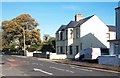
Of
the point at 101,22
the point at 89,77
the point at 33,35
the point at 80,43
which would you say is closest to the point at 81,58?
the point at 80,43

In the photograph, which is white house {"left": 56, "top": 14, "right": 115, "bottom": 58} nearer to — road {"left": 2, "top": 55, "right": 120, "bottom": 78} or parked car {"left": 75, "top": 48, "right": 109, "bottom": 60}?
parked car {"left": 75, "top": 48, "right": 109, "bottom": 60}

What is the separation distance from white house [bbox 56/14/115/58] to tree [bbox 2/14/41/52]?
2611 centimetres

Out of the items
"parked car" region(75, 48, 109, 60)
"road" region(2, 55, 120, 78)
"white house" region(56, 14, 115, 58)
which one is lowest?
"road" region(2, 55, 120, 78)

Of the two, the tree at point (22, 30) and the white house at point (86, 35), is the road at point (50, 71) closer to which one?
the white house at point (86, 35)

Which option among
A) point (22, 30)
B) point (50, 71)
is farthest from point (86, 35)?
point (22, 30)

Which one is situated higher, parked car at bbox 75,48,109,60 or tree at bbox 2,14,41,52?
tree at bbox 2,14,41,52

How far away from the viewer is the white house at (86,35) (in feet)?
177

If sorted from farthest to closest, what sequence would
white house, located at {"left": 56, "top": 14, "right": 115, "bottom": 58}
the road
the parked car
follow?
white house, located at {"left": 56, "top": 14, "right": 115, "bottom": 58}, the parked car, the road

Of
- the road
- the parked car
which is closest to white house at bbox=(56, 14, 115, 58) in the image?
the parked car

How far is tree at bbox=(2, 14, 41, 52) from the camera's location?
8350 centimetres

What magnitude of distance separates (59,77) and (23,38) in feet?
215

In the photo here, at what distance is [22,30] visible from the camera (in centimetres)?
8369

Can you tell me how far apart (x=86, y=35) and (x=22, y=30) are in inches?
1327

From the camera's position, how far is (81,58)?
4622 centimetres
